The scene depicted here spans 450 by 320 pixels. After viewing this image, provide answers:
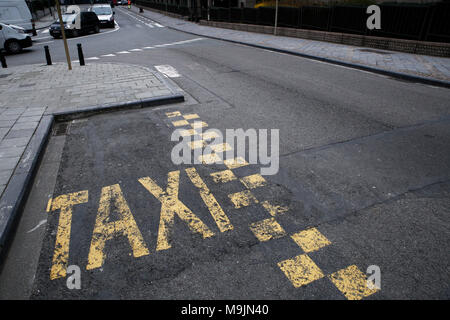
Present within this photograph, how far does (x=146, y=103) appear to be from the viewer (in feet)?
24.4

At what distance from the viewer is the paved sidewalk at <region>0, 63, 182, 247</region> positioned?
4.54 metres

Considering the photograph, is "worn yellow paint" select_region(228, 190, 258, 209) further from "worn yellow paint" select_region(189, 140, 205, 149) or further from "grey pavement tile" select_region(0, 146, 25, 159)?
"grey pavement tile" select_region(0, 146, 25, 159)

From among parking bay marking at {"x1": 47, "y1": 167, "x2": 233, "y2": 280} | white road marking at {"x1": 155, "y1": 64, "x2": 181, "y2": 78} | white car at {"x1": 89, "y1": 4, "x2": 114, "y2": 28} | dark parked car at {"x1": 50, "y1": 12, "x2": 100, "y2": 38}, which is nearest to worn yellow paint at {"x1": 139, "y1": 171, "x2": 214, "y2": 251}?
parking bay marking at {"x1": 47, "y1": 167, "x2": 233, "y2": 280}

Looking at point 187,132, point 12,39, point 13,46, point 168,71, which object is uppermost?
point 12,39

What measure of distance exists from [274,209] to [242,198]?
1.42 feet

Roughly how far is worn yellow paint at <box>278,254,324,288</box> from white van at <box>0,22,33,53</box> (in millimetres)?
19651

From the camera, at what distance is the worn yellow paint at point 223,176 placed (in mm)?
4215

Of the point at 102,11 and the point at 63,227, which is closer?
the point at 63,227

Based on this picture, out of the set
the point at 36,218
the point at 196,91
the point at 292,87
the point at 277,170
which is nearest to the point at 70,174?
the point at 36,218

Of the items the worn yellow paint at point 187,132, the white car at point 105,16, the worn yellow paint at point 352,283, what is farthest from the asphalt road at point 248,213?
the white car at point 105,16

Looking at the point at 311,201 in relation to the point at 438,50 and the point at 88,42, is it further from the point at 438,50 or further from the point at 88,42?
the point at 88,42

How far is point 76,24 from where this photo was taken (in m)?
23.5

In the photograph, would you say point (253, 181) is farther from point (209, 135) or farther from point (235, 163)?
point (209, 135)

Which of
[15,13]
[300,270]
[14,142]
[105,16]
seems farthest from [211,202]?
[105,16]
